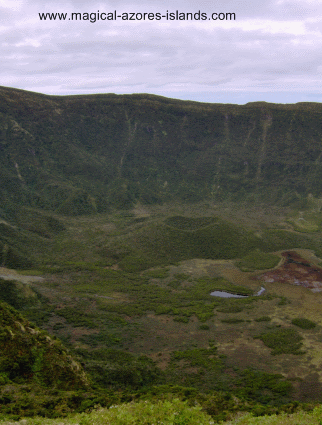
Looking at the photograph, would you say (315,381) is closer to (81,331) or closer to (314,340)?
(314,340)

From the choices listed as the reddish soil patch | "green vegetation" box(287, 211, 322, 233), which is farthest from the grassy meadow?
"green vegetation" box(287, 211, 322, 233)

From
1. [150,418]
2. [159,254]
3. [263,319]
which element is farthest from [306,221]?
[150,418]

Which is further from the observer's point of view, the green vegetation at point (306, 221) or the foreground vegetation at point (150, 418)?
the green vegetation at point (306, 221)

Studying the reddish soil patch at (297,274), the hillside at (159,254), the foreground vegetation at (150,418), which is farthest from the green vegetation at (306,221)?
the foreground vegetation at (150,418)

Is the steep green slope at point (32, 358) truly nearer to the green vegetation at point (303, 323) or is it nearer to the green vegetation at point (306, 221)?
the green vegetation at point (303, 323)

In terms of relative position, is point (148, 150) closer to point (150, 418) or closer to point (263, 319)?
point (263, 319)

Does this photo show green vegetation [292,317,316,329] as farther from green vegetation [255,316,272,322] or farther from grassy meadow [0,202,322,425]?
green vegetation [255,316,272,322]
